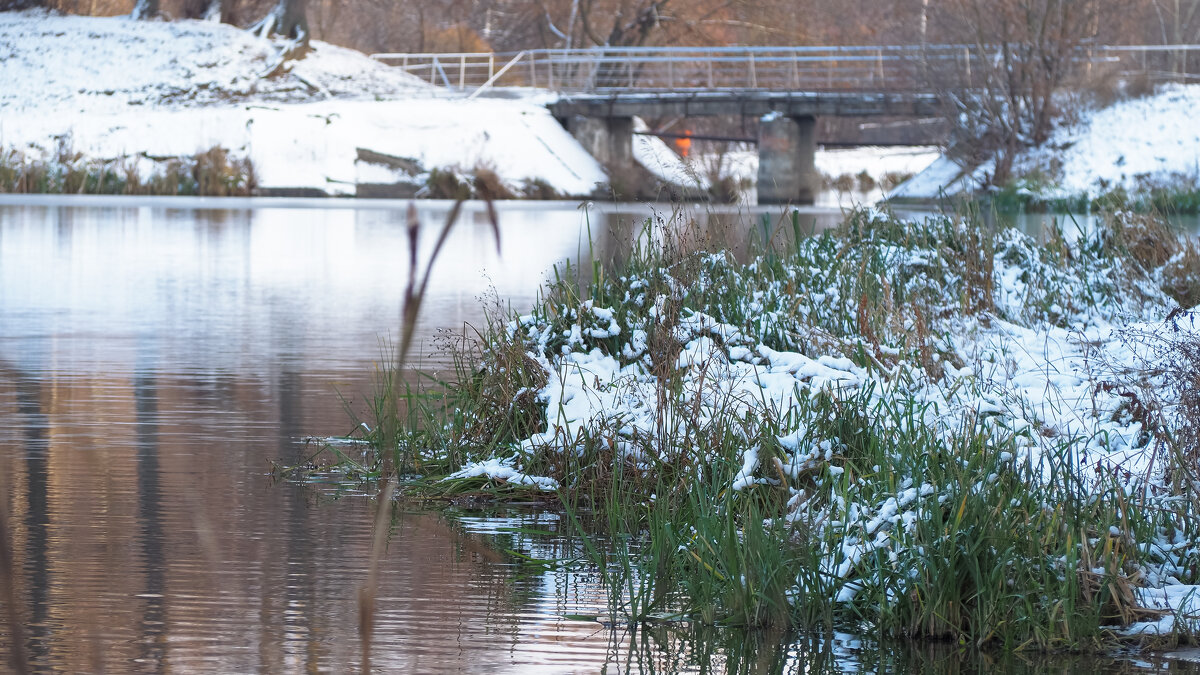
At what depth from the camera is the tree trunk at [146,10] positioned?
5291 cm

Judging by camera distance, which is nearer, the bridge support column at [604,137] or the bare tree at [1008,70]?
the bare tree at [1008,70]

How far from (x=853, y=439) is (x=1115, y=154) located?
3483 cm

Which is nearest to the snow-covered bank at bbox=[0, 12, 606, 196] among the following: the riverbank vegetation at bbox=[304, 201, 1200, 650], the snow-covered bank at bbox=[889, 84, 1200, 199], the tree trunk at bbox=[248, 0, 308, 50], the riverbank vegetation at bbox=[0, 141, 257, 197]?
the riverbank vegetation at bbox=[0, 141, 257, 197]

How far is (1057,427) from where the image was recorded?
21.7 ft

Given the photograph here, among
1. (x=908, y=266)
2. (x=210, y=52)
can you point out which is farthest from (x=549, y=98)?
(x=908, y=266)

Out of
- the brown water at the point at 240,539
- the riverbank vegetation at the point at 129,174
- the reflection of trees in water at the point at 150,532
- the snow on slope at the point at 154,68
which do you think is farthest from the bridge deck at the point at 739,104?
the reflection of trees in water at the point at 150,532

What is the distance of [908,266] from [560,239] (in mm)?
14811

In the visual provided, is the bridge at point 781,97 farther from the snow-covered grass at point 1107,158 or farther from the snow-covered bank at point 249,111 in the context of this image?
the snow-covered bank at point 249,111

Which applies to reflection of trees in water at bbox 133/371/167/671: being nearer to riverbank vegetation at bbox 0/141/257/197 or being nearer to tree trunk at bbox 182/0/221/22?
riverbank vegetation at bbox 0/141/257/197

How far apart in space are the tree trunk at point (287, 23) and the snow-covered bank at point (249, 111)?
2.21 ft

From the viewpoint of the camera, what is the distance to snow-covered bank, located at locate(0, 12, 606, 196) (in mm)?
41344

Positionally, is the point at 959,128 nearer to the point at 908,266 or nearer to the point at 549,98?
the point at 549,98

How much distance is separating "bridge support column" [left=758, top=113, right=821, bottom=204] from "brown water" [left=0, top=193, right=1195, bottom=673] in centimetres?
3359

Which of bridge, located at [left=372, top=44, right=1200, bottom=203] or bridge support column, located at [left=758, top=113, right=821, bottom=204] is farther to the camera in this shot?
bridge support column, located at [left=758, top=113, right=821, bottom=204]
